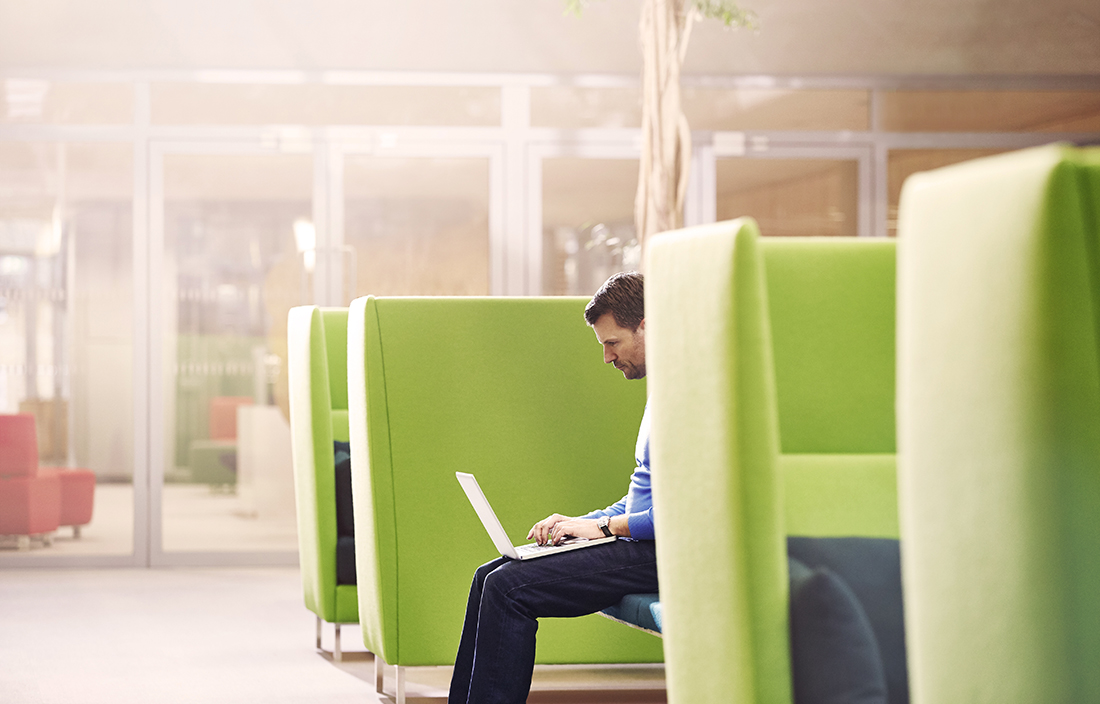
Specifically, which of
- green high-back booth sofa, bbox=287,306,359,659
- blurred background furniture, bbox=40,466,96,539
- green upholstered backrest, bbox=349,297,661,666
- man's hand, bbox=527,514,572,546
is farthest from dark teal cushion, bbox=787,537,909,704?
blurred background furniture, bbox=40,466,96,539

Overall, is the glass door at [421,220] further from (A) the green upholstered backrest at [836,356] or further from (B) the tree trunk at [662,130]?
(A) the green upholstered backrest at [836,356]

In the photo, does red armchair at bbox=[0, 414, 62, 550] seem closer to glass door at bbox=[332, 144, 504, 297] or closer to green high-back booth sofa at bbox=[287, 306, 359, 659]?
glass door at bbox=[332, 144, 504, 297]

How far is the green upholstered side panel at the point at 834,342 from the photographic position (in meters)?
2.00

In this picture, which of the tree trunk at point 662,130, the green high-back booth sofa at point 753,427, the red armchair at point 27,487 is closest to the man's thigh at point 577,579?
the green high-back booth sofa at point 753,427

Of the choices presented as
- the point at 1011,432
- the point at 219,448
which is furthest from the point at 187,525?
the point at 1011,432

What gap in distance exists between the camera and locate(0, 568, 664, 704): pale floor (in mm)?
3539

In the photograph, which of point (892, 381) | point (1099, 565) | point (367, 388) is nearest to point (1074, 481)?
point (1099, 565)

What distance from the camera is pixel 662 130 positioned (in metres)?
4.54

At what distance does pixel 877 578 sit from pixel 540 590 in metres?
0.95

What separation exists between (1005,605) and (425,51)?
5.93 metres

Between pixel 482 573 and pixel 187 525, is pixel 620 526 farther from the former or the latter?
pixel 187 525

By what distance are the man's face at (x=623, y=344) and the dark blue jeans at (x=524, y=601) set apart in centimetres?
44

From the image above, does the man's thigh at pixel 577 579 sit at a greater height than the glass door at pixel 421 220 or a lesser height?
lesser

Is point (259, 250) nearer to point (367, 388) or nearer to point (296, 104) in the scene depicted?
point (296, 104)
